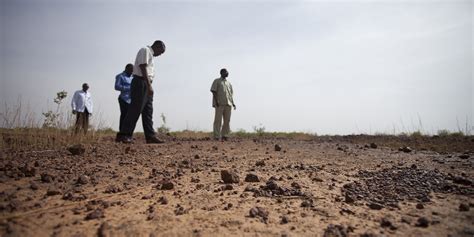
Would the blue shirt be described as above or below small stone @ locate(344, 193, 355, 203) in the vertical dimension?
above

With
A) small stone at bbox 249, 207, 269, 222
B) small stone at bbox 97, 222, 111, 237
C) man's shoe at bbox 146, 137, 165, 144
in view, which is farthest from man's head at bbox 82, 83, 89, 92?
small stone at bbox 249, 207, 269, 222

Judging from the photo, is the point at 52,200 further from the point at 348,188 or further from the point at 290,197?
the point at 348,188

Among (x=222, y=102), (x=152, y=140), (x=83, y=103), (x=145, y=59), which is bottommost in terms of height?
(x=152, y=140)

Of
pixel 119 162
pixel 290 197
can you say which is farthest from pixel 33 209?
pixel 290 197

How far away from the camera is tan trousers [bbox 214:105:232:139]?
727 cm

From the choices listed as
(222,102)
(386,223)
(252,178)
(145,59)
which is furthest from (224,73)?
(386,223)

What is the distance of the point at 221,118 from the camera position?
7.29 metres

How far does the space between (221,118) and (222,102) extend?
41cm

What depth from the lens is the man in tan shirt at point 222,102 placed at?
7.24m

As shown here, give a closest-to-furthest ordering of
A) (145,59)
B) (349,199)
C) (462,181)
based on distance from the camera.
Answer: (349,199), (462,181), (145,59)

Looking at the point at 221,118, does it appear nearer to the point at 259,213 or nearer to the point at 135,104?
the point at 135,104

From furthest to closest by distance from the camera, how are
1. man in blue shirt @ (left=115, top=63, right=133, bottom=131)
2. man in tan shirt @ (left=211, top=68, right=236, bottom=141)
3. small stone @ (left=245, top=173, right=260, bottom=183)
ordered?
man in tan shirt @ (left=211, top=68, right=236, bottom=141) < man in blue shirt @ (left=115, top=63, right=133, bottom=131) < small stone @ (left=245, top=173, right=260, bottom=183)

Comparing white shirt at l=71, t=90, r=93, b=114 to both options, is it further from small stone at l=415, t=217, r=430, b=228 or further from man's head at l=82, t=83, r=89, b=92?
small stone at l=415, t=217, r=430, b=228

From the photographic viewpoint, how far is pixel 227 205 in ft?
6.08
